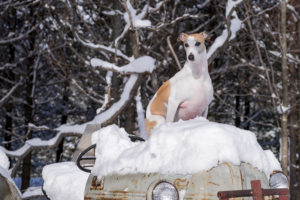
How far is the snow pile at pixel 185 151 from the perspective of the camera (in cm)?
272

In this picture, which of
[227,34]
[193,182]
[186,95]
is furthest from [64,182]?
[227,34]

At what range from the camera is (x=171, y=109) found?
5199 mm

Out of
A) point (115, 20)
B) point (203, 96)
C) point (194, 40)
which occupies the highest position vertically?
point (115, 20)

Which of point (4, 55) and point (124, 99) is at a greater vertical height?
point (4, 55)

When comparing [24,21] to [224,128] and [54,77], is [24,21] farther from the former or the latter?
[224,128]

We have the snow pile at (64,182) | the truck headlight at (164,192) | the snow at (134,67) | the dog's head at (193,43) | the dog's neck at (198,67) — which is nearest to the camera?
the truck headlight at (164,192)

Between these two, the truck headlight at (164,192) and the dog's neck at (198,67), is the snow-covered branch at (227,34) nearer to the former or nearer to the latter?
the dog's neck at (198,67)

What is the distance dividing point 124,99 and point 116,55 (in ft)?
3.38

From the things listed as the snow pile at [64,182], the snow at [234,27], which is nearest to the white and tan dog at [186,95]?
the snow pile at [64,182]

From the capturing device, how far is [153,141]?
2.89 m

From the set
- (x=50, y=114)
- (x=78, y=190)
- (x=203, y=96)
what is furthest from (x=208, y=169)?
(x=50, y=114)

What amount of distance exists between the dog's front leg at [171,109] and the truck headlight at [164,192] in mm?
2518

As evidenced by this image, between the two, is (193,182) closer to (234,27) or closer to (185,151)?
(185,151)

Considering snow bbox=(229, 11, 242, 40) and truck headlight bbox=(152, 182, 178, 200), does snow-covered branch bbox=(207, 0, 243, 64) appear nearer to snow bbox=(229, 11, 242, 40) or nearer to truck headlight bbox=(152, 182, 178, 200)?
snow bbox=(229, 11, 242, 40)
